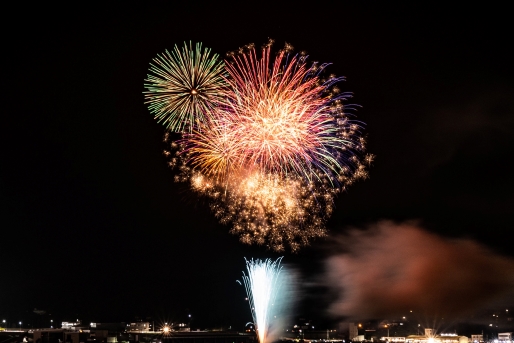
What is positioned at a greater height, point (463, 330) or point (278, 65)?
point (278, 65)

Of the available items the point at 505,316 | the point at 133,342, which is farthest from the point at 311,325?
the point at 133,342

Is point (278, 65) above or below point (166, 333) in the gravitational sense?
above

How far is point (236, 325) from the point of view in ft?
378

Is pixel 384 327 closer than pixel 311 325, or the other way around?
pixel 384 327

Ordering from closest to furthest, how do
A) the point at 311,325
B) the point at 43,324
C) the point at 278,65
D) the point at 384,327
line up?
the point at 278,65 < the point at 384,327 < the point at 311,325 < the point at 43,324

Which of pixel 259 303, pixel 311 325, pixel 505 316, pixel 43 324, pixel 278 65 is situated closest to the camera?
pixel 278 65

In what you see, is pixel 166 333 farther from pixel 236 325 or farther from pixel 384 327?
pixel 236 325

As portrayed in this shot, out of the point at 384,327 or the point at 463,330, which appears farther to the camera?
the point at 384,327

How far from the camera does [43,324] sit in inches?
4407

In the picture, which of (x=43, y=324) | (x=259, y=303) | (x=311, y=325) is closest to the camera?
(x=259, y=303)

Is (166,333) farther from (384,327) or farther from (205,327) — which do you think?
(205,327)

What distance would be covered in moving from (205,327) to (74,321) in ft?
83.9

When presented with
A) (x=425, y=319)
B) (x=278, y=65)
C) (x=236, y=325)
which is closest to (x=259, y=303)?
(x=278, y=65)

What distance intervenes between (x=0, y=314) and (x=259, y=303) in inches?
4065
